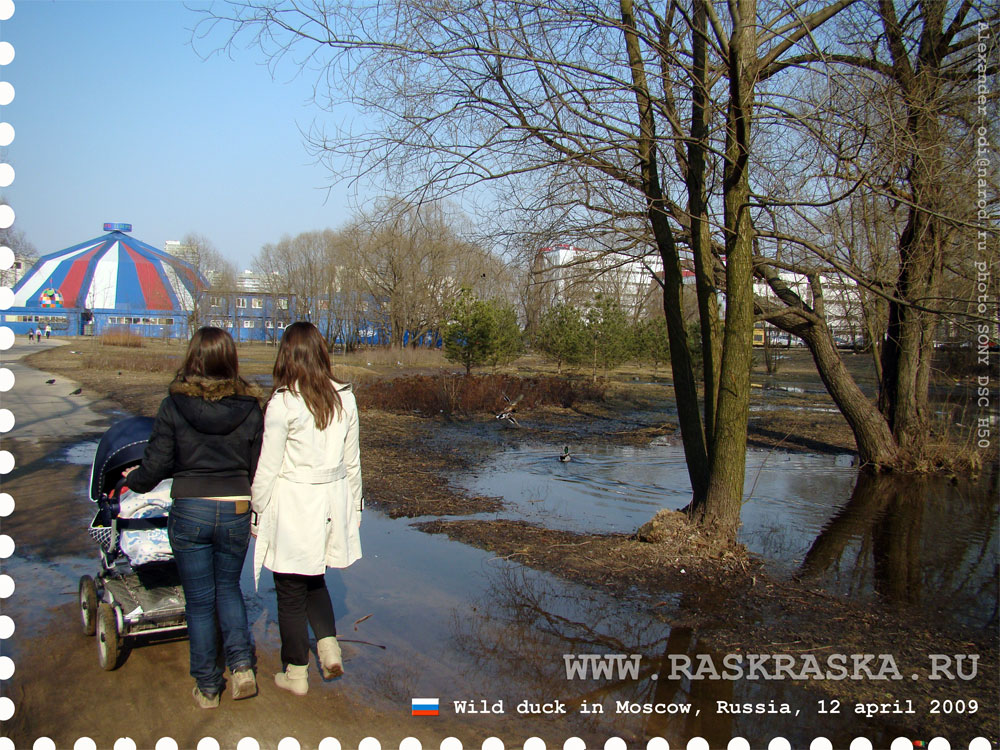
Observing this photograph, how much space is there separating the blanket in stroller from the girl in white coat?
0.79 meters

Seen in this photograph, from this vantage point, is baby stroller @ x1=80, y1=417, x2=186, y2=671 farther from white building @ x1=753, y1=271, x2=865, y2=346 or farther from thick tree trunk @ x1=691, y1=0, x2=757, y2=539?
white building @ x1=753, y1=271, x2=865, y2=346

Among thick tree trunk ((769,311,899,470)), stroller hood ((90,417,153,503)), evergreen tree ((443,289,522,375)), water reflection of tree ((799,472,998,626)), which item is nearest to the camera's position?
stroller hood ((90,417,153,503))

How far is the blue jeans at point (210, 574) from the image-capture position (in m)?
3.81

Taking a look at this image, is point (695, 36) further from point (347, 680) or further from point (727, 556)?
point (347, 680)

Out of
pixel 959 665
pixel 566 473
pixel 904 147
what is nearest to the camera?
pixel 959 665

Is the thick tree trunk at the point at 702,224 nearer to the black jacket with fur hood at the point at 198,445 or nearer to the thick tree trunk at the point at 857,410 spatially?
the black jacket with fur hood at the point at 198,445

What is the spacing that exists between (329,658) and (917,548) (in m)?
7.40

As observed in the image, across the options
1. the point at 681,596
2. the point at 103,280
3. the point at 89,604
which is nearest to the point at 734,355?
the point at 681,596

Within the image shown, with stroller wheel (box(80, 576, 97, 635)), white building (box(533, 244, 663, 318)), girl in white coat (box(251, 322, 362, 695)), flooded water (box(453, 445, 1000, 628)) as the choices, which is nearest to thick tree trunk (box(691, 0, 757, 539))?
flooded water (box(453, 445, 1000, 628))

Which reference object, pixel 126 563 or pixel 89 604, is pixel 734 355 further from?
pixel 89 604

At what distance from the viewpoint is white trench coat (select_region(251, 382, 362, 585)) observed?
12.8 ft

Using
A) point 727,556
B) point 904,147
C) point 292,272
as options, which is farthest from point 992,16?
point 292,272

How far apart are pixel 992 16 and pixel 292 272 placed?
56.5 metres

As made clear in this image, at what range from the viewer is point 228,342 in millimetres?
4062
